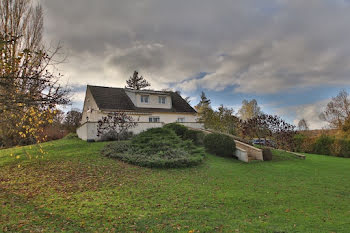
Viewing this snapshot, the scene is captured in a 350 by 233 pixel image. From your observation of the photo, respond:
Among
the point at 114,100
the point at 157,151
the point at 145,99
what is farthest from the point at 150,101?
the point at 157,151

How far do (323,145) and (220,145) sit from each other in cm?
1554

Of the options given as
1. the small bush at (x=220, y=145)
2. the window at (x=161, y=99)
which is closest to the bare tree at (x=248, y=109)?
the window at (x=161, y=99)

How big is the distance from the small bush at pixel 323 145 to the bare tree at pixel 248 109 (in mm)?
19455

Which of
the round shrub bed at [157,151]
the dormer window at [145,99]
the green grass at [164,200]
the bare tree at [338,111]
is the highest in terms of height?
the dormer window at [145,99]

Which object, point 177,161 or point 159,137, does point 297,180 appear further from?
point 159,137

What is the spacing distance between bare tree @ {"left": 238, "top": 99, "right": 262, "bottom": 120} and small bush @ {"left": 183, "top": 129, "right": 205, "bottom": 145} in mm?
27880

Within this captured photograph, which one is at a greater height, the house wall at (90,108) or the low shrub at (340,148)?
the house wall at (90,108)

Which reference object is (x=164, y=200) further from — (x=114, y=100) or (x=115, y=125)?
(x=114, y=100)

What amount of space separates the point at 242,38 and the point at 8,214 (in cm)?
1454

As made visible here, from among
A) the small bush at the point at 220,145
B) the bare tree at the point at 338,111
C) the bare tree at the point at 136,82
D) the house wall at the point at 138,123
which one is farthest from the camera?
the bare tree at the point at 136,82

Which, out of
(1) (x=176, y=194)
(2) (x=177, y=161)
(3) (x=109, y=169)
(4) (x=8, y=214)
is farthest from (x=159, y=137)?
(4) (x=8, y=214)

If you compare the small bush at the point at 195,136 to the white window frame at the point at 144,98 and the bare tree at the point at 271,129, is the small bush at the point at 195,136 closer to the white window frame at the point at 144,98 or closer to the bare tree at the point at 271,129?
the bare tree at the point at 271,129

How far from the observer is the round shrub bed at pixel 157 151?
1004 cm

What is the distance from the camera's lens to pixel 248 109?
41.8 meters
